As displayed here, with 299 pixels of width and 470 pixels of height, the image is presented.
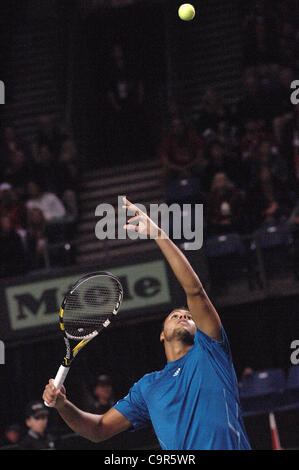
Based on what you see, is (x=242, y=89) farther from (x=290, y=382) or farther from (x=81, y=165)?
(x=290, y=382)

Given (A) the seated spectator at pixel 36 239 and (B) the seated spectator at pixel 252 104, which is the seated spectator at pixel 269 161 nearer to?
(B) the seated spectator at pixel 252 104

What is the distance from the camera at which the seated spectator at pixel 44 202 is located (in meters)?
13.2

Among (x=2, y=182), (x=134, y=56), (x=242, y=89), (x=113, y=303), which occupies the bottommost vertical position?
(x=113, y=303)

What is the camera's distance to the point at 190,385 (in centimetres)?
491

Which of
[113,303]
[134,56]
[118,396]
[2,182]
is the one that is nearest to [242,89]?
[134,56]

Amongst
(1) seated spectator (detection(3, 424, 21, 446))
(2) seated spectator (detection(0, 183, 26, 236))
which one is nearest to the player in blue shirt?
(1) seated spectator (detection(3, 424, 21, 446))

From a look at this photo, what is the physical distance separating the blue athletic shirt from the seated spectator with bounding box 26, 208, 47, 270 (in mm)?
7276

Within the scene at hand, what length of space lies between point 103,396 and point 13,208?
10.7 ft

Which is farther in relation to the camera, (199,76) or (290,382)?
(199,76)

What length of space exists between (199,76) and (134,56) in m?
1.50

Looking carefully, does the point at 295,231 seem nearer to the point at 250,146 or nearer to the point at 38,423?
the point at 250,146

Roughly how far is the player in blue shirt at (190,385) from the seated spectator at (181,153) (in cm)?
827

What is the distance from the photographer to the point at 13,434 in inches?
420

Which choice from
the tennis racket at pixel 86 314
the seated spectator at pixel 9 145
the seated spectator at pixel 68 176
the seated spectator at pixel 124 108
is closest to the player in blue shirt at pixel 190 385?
the tennis racket at pixel 86 314
